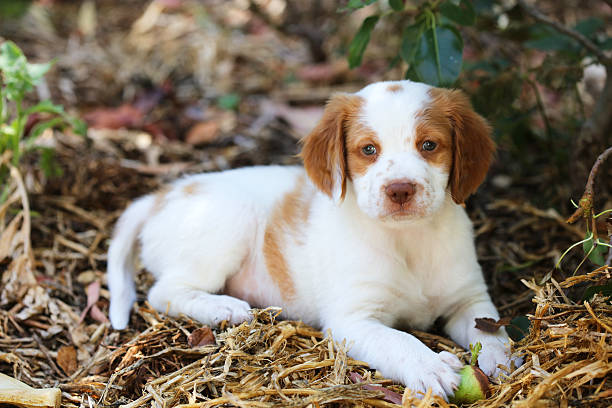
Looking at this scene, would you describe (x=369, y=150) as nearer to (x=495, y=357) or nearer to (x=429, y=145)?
(x=429, y=145)

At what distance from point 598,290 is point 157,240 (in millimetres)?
2326

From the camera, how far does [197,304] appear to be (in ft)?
10.6

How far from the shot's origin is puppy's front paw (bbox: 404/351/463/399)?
94.7 inches

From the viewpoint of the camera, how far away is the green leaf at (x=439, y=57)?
3.24m

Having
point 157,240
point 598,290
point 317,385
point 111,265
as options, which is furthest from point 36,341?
point 598,290

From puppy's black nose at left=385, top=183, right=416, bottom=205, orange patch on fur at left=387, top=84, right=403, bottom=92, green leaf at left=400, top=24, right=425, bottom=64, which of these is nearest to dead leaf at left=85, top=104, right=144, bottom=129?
green leaf at left=400, top=24, right=425, bottom=64

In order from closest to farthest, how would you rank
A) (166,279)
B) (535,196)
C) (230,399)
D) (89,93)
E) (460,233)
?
(230,399), (460,233), (166,279), (535,196), (89,93)

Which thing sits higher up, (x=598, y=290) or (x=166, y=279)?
(x=598, y=290)

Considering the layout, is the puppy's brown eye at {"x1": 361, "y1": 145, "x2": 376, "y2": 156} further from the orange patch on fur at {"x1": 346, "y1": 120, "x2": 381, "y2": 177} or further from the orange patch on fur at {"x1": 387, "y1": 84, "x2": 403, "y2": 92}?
the orange patch on fur at {"x1": 387, "y1": 84, "x2": 403, "y2": 92}

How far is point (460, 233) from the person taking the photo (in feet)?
10.4

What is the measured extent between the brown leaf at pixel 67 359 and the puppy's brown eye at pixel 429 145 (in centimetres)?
205

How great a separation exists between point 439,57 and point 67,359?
2493mm

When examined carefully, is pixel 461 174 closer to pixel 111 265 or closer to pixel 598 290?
pixel 598 290

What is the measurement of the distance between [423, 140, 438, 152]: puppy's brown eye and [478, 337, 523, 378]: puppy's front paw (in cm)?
93
